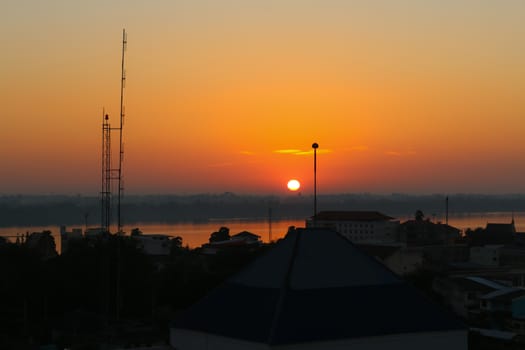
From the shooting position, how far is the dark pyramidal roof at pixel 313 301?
7578mm

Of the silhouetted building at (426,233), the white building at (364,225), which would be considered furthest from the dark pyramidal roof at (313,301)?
the white building at (364,225)

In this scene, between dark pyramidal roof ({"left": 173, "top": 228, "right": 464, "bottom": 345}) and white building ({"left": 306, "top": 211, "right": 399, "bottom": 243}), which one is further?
white building ({"left": 306, "top": 211, "right": 399, "bottom": 243})

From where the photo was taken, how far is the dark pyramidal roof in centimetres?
758

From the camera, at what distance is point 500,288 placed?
25016 millimetres

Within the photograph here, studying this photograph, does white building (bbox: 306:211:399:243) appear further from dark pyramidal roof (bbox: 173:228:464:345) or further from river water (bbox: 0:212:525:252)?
dark pyramidal roof (bbox: 173:228:464:345)

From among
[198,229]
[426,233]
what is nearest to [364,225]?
[426,233]

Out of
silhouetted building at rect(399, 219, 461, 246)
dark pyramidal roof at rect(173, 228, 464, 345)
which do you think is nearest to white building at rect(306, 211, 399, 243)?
silhouetted building at rect(399, 219, 461, 246)

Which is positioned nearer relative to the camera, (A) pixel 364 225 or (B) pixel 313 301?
(B) pixel 313 301

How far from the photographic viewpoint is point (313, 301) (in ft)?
25.7

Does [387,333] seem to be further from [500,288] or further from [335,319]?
[500,288]

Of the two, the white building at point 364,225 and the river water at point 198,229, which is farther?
the river water at point 198,229

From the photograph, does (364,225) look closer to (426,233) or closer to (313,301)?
(426,233)

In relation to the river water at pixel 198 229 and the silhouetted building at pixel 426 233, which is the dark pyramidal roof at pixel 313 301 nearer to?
the silhouetted building at pixel 426 233

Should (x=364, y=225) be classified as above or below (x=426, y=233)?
Answer: above
